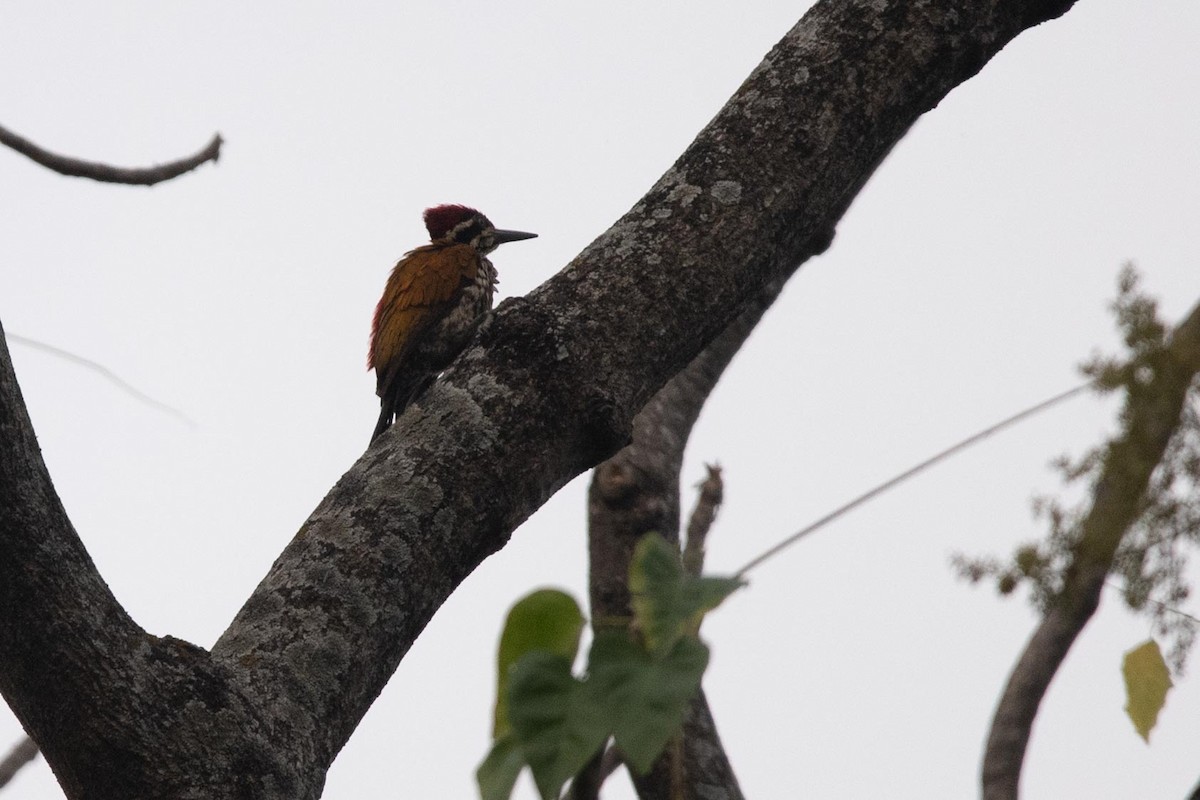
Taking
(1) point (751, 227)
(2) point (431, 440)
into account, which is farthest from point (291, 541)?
(1) point (751, 227)

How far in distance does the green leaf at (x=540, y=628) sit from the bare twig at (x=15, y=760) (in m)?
2.68

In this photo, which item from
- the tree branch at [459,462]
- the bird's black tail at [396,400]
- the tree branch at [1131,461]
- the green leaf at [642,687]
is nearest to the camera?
the green leaf at [642,687]

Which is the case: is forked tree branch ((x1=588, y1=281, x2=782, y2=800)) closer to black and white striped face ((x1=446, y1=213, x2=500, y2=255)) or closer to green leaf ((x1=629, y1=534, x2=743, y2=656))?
black and white striped face ((x1=446, y1=213, x2=500, y2=255))

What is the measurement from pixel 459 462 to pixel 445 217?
401cm

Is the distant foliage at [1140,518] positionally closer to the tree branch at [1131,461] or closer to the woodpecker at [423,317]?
the tree branch at [1131,461]

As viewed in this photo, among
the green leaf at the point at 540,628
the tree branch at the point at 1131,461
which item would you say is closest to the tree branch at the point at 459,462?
the green leaf at the point at 540,628

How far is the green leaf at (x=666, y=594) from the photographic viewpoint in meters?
1.31

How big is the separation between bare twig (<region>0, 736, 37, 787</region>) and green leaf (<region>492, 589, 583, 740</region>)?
2681 millimetres

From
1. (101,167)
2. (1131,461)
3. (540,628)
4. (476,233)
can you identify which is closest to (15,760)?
(101,167)

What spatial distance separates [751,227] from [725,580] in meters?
1.14

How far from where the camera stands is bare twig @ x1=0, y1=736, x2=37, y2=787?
3.75 meters

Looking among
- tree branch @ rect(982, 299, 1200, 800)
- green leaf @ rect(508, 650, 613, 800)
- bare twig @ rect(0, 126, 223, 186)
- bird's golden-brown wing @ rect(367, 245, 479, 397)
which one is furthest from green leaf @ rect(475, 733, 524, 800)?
bird's golden-brown wing @ rect(367, 245, 479, 397)

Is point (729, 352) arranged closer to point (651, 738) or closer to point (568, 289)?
point (568, 289)

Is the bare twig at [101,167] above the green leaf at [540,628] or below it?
above
